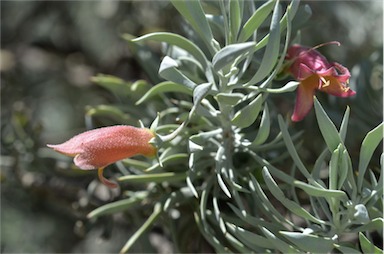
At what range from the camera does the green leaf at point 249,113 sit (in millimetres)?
674

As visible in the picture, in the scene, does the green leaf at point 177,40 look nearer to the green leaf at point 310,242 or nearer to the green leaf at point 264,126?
the green leaf at point 264,126

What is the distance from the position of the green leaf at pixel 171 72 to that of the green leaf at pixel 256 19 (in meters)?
0.07

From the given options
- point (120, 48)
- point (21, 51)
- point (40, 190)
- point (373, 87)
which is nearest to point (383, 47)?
point (373, 87)

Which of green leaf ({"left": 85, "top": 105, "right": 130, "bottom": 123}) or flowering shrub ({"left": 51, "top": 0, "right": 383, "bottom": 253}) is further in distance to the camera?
green leaf ({"left": 85, "top": 105, "right": 130, "bottom": 123})

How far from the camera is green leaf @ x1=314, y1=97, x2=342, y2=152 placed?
2.08 feet

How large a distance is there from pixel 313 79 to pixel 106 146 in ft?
0.76

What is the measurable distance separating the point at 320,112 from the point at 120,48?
0.93m

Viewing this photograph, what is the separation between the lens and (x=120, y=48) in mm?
1502

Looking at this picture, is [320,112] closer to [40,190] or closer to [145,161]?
[145,161]

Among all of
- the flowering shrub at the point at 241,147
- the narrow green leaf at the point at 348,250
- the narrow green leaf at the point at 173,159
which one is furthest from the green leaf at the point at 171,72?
the narrow green leaf at the point at 348,250

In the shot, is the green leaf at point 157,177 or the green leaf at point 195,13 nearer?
the green leaf at point 195,13

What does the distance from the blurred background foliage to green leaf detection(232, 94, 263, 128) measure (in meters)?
0.21

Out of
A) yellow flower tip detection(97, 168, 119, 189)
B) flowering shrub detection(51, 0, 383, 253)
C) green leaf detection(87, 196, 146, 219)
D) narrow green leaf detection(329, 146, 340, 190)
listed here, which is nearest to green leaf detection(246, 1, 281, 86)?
flowering shrub detection(51, 0, 383, 253)

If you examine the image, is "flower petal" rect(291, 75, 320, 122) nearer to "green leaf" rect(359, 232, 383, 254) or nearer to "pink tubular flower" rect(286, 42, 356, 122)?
"pink tubular flower" rect(286, 42, 356, 122)
